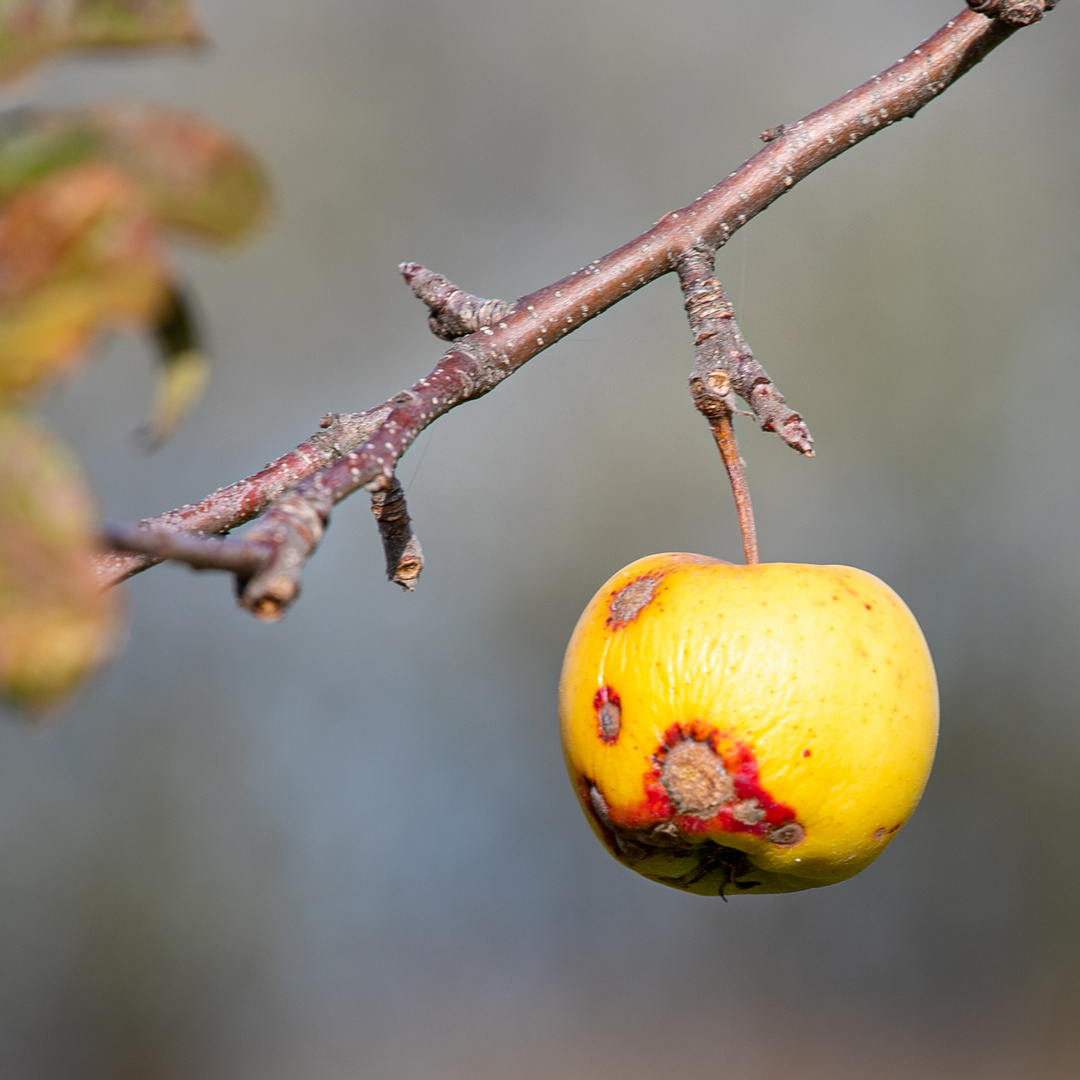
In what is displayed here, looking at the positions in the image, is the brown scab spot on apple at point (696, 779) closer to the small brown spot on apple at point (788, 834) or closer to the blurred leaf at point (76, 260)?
the small brown spot on apple at point (788, 834)

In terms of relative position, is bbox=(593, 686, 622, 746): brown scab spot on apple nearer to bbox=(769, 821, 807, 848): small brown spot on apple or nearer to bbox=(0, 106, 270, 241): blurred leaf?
bbox=(769, 821, 807, 848): small brown spot on apple

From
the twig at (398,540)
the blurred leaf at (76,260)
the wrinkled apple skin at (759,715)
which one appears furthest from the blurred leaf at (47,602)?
the wrinkled apple skin at (759,715)

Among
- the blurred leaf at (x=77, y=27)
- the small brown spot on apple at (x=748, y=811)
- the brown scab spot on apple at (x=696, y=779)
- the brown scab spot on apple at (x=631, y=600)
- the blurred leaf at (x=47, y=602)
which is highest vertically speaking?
the blurred leaf at (x=77, y=27)

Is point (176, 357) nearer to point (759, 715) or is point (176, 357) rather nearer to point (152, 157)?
point (152, 157)

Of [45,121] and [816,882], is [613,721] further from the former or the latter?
[45,121]

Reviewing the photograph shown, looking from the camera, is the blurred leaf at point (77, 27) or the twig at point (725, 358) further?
the twig at point (725, 358)

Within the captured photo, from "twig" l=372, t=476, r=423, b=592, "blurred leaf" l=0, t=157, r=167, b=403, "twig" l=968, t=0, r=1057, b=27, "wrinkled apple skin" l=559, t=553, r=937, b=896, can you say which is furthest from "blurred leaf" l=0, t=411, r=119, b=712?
"twig" l=968, t=0, r=1057, b=27
